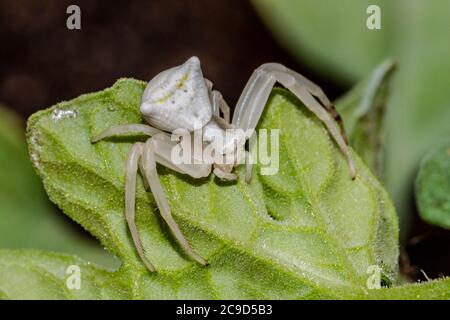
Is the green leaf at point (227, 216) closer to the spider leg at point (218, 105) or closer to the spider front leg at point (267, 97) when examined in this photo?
the spider front leg at point (267, 97)

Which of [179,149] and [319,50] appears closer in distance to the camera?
[179,149]

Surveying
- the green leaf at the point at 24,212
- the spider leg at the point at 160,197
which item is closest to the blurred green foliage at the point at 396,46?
the green leaf at the point at 24,212

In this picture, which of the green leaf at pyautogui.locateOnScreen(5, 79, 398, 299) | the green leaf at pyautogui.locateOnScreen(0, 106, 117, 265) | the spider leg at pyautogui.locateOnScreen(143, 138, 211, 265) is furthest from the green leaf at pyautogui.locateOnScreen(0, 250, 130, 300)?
the green leaf at pyautogui.locateOnScreen(0, 106, 117, 265)

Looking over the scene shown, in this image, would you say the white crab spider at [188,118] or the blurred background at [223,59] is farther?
the blurred background at [223,59]

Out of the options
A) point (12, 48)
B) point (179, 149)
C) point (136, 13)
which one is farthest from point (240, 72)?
point (179, 149)

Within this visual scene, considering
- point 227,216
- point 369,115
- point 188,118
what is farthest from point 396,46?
point 227,216
